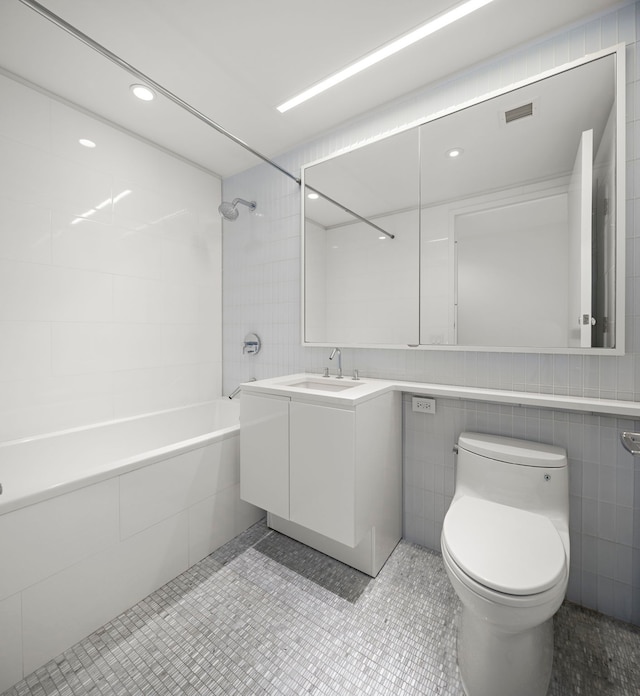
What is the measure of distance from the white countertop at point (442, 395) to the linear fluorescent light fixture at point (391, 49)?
1.58 m

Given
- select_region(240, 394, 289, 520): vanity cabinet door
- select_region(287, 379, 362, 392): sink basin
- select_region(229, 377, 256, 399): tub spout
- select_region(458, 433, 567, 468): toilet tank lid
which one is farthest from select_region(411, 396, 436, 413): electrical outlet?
select_region(229, 377, 256, 399): tub spout

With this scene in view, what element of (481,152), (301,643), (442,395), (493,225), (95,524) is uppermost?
(481,152)

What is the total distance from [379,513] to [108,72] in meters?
2.60

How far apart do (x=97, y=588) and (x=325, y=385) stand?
1345 mm

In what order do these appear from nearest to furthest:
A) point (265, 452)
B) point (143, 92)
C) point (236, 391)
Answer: point (265, 452) → point (143, 92) → point (236, 391)

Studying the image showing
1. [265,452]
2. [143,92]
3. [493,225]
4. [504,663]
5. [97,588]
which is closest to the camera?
[504,663]

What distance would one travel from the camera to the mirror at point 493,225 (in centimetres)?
130

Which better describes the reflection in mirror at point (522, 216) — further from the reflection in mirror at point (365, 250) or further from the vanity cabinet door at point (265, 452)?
the vanity cabinet door at point (265, 452)

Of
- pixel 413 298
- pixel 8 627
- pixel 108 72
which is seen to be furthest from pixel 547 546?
pixel 108 72

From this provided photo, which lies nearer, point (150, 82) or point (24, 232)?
point (150, 82)

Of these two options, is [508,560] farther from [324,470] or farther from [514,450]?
[324,470]

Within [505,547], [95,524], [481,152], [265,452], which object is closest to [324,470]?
[265,452]

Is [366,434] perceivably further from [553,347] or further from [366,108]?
[366,108]

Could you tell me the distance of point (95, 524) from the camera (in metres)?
1.31
